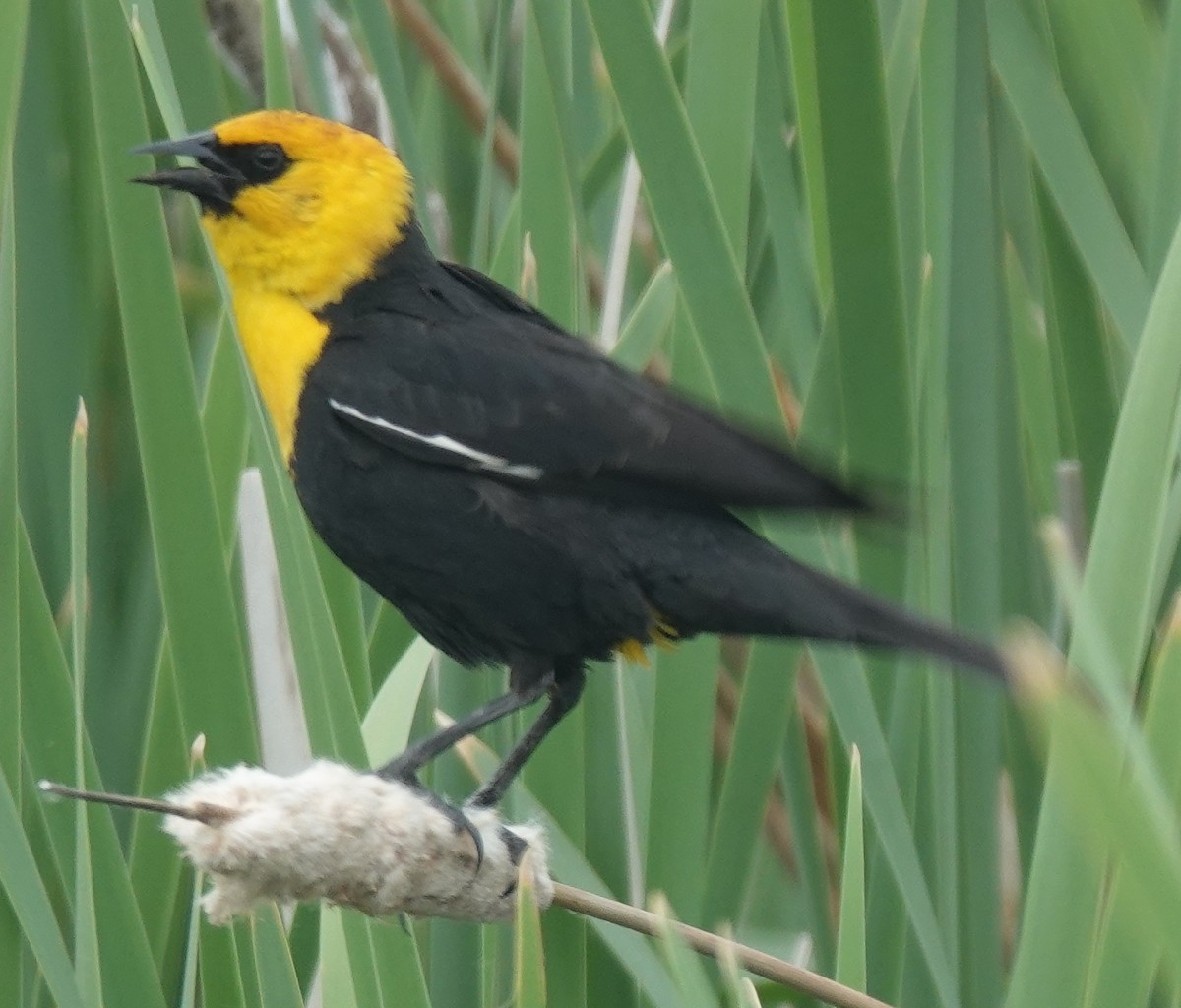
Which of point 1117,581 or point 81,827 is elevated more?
point 1117,581

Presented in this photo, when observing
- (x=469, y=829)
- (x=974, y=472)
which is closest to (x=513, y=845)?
(x=469, y=829)

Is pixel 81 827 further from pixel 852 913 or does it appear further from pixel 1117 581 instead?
pixel 1117 581

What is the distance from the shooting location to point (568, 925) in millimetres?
1175

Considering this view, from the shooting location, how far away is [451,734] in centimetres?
123

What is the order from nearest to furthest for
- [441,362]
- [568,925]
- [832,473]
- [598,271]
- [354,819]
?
[354,819] < [832,473] < [568,925] < [441,362] < [598,271]

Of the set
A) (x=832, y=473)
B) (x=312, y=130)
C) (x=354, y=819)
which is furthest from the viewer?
(x=312, y=130)

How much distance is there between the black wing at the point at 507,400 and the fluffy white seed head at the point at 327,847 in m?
0.30

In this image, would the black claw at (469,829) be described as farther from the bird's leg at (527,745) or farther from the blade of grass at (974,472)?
the blade of grass at (974,472)

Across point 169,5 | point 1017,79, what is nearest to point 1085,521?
point 1017,79

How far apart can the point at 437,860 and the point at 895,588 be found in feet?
1.46

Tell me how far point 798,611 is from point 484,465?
287 mm

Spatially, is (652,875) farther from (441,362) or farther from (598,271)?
(598,271)

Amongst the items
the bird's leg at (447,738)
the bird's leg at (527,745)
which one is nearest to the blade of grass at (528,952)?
the bird's leg at (447,738)

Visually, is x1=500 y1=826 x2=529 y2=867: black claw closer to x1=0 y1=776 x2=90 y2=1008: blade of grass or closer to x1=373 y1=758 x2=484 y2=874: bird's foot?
x1=373 y1=758 x2=484 y2=874: bird's foot
